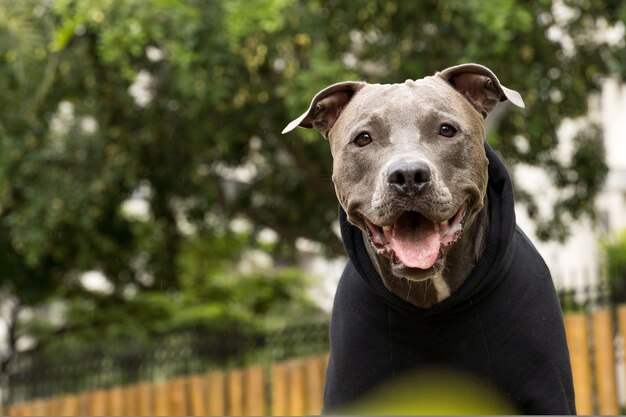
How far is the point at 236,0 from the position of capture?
28.7 feet

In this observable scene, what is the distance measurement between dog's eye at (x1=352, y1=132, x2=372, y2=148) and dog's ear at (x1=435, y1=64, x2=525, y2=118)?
0.50 m

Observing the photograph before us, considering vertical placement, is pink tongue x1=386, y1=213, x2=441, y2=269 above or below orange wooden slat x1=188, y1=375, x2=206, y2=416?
above

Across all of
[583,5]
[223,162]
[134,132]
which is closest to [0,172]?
[134,132]

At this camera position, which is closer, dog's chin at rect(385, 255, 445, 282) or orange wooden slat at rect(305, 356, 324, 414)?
dog's chin at rect(385, 255, 445, 282)

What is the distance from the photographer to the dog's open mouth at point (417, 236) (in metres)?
3.79

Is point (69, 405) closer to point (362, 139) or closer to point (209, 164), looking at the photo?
point (209, 164)

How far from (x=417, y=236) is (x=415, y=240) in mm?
20

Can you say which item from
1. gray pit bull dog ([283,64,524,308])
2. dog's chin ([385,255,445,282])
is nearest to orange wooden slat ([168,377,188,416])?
gray pit bull dog ([283,64,524,308])

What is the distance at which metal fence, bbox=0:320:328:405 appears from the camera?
1095 centimetres

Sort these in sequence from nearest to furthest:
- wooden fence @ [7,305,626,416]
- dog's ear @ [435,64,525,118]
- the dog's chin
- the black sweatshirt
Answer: the dog's chin < the black sweatshirt < dog's ear @ [435,64,525,118] < wooden fence @ [7,305,626,416]

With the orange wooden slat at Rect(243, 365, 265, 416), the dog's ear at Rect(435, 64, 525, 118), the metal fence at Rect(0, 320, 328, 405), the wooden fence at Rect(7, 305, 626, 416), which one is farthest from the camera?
the metal fence at Rect(0, 320, 328, 405)

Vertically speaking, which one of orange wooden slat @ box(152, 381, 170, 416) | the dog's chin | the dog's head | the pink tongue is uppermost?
the dog's head

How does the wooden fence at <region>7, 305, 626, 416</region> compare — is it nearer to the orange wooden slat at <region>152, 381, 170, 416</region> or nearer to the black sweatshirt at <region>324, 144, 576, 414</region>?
the orange wooden slat at <region>152, 381, 170, 416</region>

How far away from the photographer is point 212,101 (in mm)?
9297
